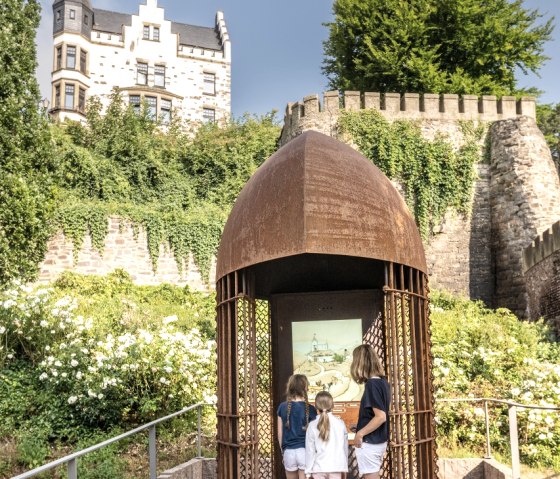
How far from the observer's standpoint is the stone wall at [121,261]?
1817 centimetres

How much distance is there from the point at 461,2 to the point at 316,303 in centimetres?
2181

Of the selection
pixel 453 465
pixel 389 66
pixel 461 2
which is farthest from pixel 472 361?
pixel 461 2

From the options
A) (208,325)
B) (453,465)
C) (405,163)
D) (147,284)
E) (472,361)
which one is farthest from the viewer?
(405,163)

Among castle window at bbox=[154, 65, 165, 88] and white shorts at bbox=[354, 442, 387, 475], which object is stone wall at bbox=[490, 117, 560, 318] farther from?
castle window at bbox=[154, 65, 165, 88]

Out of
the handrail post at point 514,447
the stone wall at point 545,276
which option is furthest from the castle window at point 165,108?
the handrail post at point 514,447

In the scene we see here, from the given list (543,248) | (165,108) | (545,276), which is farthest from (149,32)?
(545,276)

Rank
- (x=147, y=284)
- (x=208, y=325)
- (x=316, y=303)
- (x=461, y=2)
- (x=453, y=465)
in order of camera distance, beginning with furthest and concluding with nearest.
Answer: (x=461, y=2)
(x=147, y=284)
(x=208, y=325)
(x=453, y=465)
(x=316, y=303)

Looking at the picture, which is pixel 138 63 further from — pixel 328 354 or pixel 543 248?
pixel 328 354

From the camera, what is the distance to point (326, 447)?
5094 millimetres

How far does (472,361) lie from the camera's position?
11.3 meters

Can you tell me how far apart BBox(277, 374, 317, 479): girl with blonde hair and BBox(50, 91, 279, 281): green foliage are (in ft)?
45.7

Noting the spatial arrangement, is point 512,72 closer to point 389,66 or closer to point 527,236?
point 389,66

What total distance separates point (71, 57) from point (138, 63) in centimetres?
338

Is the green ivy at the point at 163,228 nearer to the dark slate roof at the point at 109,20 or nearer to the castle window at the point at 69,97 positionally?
the castle window at the point at 69,97
